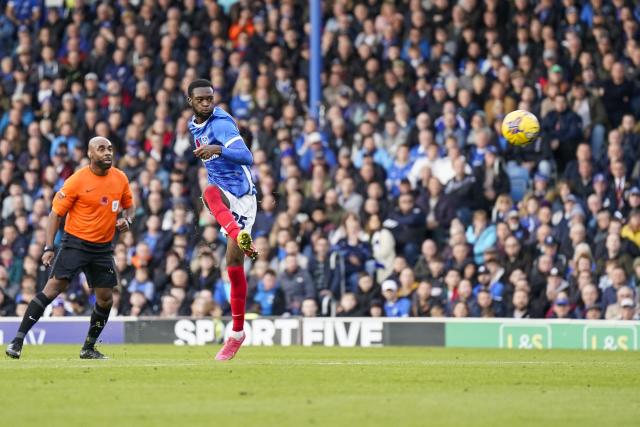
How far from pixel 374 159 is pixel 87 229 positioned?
29.6 feet

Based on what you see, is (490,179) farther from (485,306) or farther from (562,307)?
(562,307)

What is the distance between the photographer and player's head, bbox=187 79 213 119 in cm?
1341

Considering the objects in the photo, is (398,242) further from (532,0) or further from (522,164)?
(532,0)

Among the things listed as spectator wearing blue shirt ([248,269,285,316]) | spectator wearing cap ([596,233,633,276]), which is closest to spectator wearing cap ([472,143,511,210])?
spectator wearing cap ([596,233,633,276])

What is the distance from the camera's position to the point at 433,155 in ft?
70.8

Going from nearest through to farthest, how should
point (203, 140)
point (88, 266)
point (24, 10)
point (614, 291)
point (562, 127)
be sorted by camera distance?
point (203, 140), point (88, 266), point (614, 291), point (562, 127), point (24, 10)

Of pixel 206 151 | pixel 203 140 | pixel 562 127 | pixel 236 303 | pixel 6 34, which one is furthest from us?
pixel 6 34

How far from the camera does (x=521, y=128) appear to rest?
17156 millimetres

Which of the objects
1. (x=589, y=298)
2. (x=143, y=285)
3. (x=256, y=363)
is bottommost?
(x=256, y=363)

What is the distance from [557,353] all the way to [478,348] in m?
1.57

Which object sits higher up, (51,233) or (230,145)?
(230,145)

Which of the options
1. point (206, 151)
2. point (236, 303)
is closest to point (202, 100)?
point (206, 151)

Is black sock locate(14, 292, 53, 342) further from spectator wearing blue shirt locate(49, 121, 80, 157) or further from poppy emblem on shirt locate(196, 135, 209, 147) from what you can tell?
spectator wearing blue shirt locate(49, 121, 80, 157)

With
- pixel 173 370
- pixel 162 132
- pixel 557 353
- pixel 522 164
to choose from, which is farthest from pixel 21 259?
pixel 173 370
